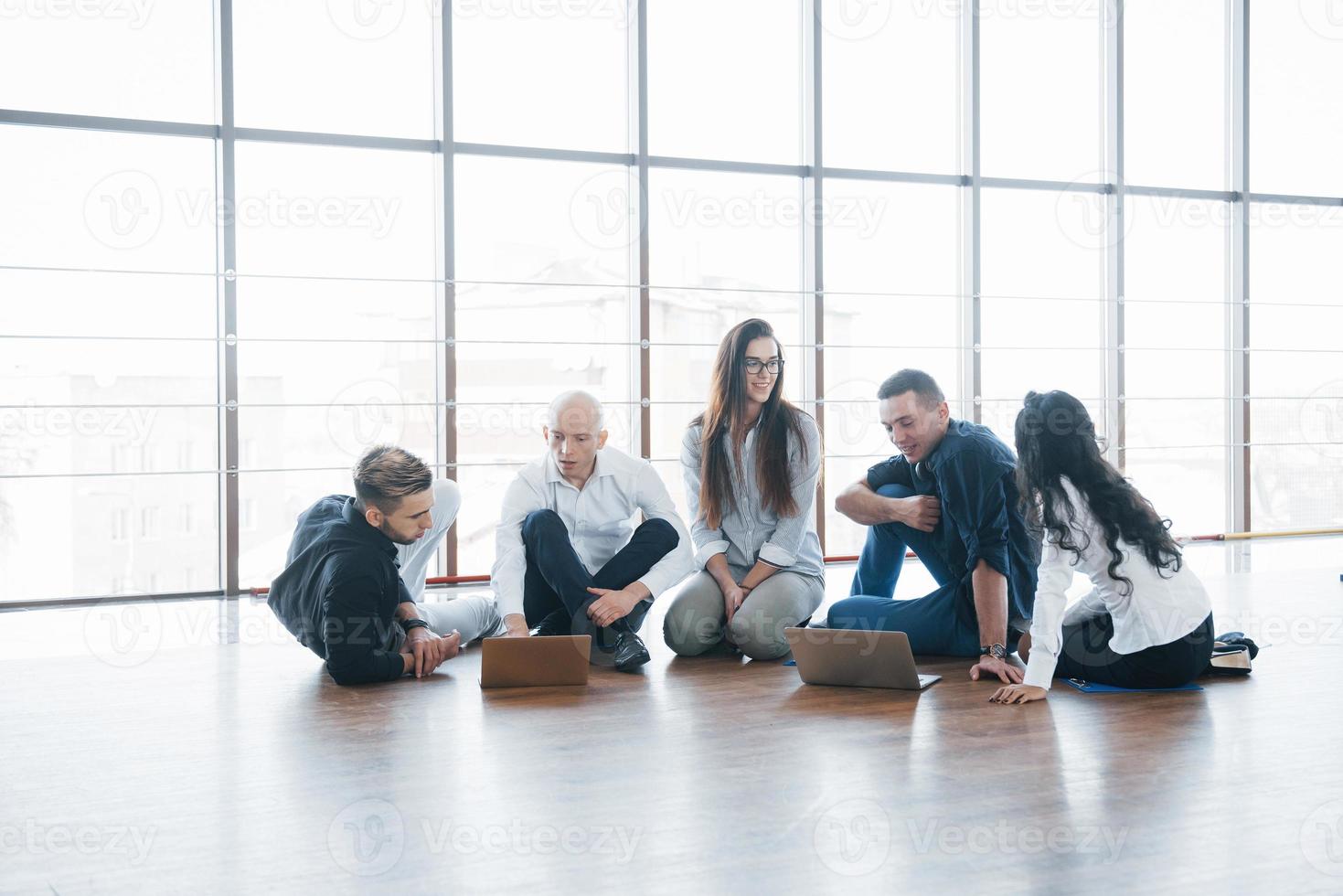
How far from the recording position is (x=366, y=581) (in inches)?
91.7

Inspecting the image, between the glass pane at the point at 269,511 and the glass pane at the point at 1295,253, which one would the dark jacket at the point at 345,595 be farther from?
the glass pane at the point at 1295,253

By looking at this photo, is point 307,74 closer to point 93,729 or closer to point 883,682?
point 93,729

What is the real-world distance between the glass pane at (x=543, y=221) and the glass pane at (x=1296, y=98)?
3.44 meters

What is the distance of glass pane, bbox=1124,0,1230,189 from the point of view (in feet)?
17.8

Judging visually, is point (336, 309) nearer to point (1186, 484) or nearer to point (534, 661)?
point (534, 661)

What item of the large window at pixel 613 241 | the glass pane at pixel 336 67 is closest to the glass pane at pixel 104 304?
the large window at pixel 613 241

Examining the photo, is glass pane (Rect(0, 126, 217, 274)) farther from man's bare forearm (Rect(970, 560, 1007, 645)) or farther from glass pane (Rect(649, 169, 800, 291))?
man's bare forearm (Rect(970, 560, 1007, 645))

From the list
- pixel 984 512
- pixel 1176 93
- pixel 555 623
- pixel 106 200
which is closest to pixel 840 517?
pixel 555 623

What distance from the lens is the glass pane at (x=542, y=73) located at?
4.44 meters

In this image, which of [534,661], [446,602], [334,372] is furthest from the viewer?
[334,372]

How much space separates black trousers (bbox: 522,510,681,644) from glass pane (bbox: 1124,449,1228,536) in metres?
3.64

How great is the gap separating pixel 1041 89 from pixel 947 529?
11.8 feet

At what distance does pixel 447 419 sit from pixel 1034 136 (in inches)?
124

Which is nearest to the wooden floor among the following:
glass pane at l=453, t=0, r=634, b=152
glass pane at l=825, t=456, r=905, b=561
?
glass pane at l=825, t=456, r=905, b=561
